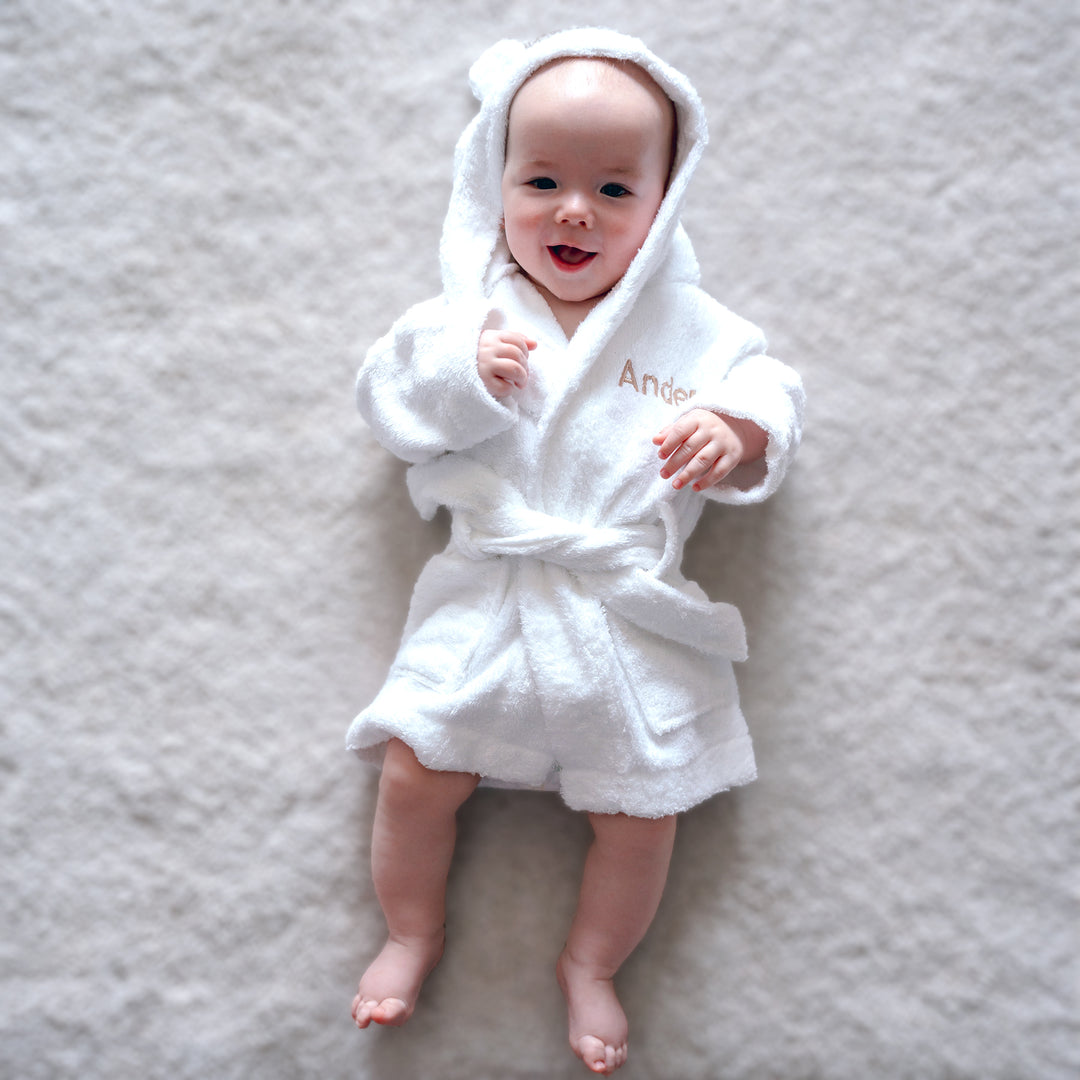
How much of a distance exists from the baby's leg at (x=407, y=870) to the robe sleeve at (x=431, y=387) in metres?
0.32

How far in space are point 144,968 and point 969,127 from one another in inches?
54.5

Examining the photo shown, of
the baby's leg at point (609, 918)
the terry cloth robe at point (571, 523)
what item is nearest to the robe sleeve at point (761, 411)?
the terry cloth robe at point (571, 523)

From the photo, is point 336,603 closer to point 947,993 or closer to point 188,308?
point 188,308

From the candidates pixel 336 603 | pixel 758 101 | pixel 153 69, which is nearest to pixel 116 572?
pixel 336 603

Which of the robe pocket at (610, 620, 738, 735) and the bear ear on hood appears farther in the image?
the bear ear on hood

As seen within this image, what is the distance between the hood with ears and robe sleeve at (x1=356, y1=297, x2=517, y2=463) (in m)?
0.07

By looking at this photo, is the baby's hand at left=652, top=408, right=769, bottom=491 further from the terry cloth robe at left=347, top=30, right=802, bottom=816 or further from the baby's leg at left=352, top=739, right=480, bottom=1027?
the baby's leg at left=352, top=739, right=480, bottom=1027

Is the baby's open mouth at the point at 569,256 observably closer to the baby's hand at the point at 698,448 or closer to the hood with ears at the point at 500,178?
the hood with ears at the point at 500,178

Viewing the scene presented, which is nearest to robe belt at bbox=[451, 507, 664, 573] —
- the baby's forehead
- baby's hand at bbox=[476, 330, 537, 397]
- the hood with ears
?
baby's hand at bbox=[476, 330, 537, 397]

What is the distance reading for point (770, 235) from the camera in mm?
1125

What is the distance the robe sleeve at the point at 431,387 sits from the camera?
0.90 m

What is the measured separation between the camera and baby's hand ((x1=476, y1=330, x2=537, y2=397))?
90 cm

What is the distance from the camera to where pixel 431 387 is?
0.91 m

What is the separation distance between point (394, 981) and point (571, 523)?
51 cm
